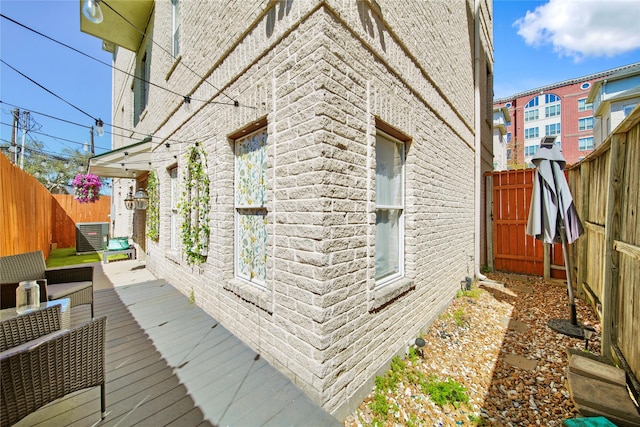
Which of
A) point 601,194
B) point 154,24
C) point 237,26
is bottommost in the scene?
point 601,194

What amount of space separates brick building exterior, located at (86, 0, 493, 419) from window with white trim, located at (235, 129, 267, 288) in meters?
0.02

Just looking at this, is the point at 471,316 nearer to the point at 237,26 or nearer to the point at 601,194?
the point at 601,194

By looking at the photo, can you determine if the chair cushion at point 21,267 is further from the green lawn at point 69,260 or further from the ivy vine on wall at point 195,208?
the green lawn at point 69,260

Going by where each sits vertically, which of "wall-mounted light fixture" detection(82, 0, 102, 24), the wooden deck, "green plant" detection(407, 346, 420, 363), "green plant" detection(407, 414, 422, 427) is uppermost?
"wall-mounted light fixture" detection(82, 0, 102, 24)

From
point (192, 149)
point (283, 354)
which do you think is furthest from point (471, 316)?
point (192, 149)

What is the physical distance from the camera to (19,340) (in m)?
2.06

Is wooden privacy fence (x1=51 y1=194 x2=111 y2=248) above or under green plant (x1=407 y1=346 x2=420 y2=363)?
above

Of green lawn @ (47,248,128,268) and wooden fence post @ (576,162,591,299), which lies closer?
wooden fence post @ (576,162,591,299)

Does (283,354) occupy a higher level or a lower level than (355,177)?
lower

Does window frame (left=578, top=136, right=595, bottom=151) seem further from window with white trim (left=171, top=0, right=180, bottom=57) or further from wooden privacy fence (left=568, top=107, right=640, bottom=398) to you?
window with white trim (left=171, top=0, right=180, bottom=57)

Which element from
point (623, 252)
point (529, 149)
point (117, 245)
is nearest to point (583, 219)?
point (623, 252)

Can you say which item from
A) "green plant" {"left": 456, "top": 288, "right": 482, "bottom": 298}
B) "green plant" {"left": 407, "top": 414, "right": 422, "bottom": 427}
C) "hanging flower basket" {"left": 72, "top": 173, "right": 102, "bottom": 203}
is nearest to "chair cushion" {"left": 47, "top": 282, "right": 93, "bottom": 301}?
"green plant" {"left": 407, "top": 414, "right": 422, "bottom": 427}

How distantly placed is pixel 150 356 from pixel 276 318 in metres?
1.50

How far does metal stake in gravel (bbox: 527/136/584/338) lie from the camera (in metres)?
3.65
